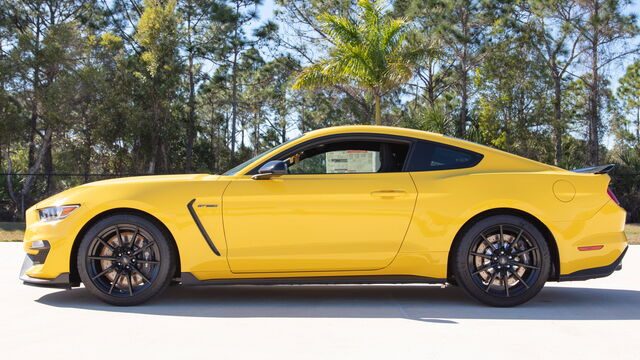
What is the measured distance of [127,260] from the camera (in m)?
5.16

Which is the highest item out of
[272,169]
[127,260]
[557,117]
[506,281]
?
[557,117]

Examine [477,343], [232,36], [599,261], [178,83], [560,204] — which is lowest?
[477,343]

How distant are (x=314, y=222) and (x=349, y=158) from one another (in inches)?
26.9

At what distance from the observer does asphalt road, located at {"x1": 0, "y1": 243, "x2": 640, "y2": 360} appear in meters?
3.86

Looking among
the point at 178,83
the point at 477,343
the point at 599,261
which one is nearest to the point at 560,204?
the point at 599,261

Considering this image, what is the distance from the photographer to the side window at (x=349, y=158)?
536 centimetres

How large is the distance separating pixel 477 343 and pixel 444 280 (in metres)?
1.27

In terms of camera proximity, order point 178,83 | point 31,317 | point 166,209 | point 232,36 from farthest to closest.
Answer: point 232,36 → point 178,83 → point 166,209 → point 31,317

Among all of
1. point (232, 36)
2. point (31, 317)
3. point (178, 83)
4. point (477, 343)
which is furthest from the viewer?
point (232, 36)

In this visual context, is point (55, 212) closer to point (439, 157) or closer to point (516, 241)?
point (439, 157)

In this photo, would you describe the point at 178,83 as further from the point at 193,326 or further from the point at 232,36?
the point at 193,326

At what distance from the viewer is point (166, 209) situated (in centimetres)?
517

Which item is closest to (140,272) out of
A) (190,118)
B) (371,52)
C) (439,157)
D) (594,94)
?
(439,157)

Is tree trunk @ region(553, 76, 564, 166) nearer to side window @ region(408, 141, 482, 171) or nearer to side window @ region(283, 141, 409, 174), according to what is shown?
side window @ region(408, 141, 482, 171)
